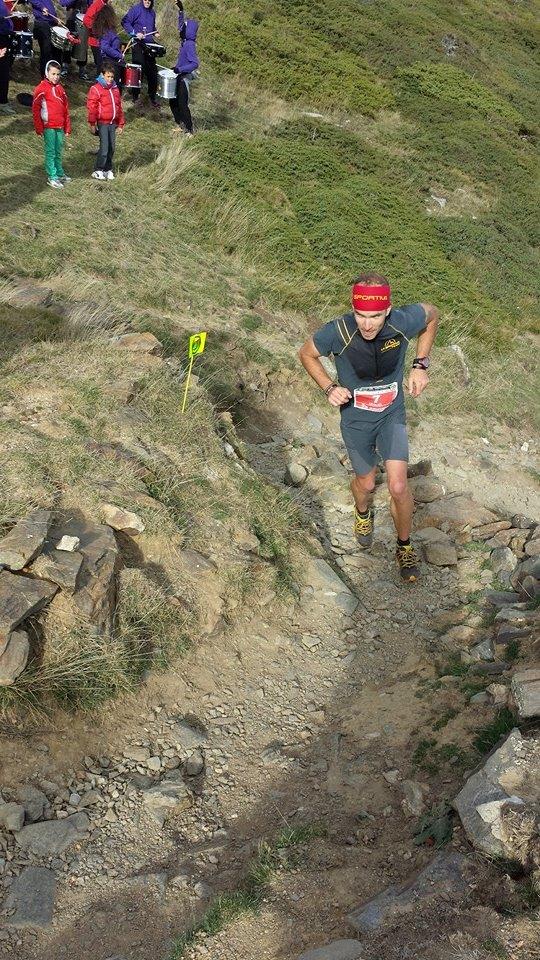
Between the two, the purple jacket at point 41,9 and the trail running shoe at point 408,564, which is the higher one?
the purple jacket at point 41,9

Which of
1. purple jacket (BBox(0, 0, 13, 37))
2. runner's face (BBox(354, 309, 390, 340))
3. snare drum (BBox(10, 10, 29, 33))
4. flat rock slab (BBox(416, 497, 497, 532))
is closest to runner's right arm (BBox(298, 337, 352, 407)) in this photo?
runner's face (BBox(354, 309, 390, 340))

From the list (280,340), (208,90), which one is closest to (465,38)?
(208,90)

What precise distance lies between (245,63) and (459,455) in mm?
12819

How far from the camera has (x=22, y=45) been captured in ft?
43.1

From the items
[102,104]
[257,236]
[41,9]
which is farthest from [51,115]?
[41,9]

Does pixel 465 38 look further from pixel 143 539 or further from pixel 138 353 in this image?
pixel 143 539

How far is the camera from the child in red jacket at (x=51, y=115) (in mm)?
10578

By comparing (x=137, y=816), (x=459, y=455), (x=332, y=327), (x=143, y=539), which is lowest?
(x=459, y=455)

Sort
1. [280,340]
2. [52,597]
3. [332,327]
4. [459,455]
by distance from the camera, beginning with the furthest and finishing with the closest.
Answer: [280,340] → [459,455] → [332,327] → [52,597]

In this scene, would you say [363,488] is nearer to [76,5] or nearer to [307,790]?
[307,790]

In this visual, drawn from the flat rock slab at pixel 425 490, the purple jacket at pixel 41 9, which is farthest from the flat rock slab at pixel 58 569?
the purple jacket at pixel 41 9

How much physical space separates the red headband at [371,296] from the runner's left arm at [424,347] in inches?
22.2

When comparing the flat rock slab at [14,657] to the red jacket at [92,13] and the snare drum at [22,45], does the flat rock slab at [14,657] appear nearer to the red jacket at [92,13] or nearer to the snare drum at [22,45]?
the snare drum at [22,45]

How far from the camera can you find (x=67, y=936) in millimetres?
3314
